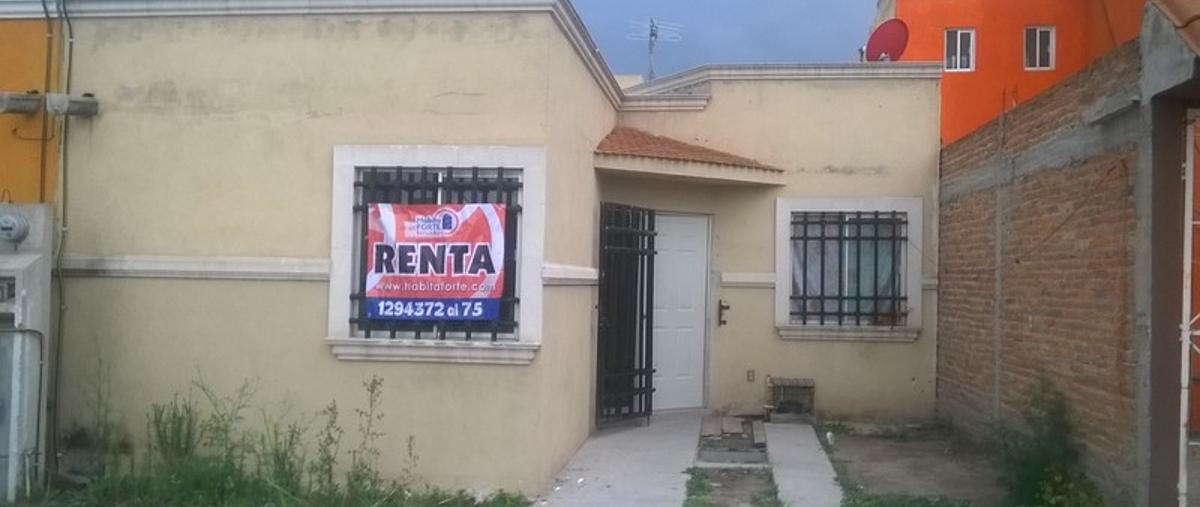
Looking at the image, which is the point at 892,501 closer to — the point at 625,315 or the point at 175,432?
the point at 625,315

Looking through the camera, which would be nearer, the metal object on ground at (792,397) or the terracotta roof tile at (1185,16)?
the terracotta roof tile at (1185,16)

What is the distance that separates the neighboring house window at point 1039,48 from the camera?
2531cm

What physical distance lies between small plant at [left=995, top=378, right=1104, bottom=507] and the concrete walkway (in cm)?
236

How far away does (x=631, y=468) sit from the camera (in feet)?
29.6

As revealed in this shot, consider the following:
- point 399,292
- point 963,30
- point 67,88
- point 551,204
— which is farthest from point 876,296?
point 963,30

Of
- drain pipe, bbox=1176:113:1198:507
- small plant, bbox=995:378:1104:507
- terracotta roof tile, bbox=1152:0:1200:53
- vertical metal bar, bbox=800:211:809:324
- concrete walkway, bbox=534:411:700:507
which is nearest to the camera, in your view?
terracotta roof tile, bbox=1152:0:1200:53

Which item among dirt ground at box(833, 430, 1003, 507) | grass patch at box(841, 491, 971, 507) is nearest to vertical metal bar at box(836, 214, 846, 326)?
dirt ground at box(833, 430, 1003, 507)

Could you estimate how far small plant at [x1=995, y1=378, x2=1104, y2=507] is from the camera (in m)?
6.93

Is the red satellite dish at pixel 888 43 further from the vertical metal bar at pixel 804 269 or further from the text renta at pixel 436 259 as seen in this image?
the text renta at pixel 436 259

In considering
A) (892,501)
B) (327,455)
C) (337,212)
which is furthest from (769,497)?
(337,212)

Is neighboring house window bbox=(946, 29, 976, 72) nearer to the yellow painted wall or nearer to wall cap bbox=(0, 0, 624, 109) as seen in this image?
wall cap bbox=(0, 0, 624, 109)

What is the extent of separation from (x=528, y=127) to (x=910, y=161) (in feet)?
18.1

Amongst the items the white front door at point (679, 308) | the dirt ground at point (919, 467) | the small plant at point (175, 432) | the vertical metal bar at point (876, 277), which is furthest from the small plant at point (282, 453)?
the vertical metal bar at point (876, 277)

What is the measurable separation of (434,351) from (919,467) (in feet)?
14.5
